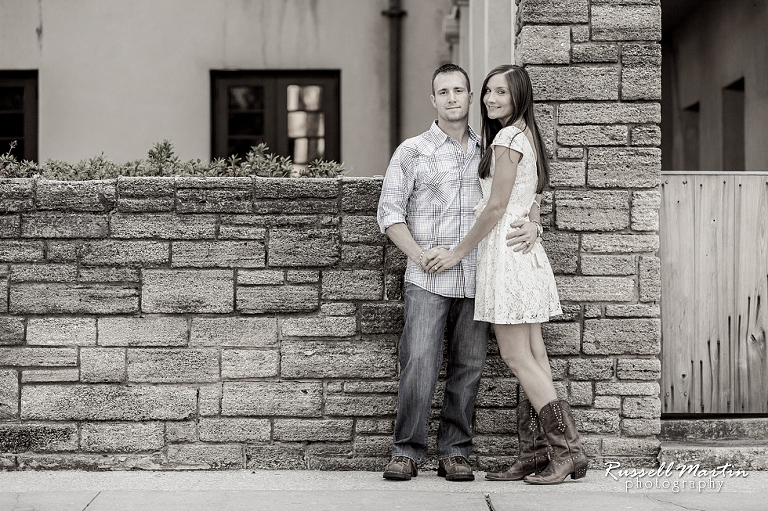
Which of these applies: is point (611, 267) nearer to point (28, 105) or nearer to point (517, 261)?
point (517, 261)

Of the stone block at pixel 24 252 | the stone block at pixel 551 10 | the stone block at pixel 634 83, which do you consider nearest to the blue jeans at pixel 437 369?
the stone block at pixel 634 83

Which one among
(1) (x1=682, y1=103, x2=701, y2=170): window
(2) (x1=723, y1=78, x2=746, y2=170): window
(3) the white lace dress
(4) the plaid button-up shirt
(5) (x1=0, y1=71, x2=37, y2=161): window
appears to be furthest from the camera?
(5) (x1=0, y1=71, x2=37, y2=161): window

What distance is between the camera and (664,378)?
16.0ft

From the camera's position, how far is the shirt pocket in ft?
14.3

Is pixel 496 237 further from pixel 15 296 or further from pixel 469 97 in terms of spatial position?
pixel 15 296

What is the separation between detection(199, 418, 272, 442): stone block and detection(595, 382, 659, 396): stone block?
1728 millimetres

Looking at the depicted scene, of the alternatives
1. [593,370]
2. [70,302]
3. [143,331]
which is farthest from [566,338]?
[70,302]

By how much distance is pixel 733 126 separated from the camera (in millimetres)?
7203

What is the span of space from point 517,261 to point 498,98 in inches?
30.2

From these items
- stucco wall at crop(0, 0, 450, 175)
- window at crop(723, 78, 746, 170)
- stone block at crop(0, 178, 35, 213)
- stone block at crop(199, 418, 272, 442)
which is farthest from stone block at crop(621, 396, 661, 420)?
stucco wall at crop(0, 0, 450, 175)

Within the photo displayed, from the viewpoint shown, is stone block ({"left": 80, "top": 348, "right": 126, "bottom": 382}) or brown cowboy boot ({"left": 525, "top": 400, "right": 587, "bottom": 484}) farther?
stone block ({"left": 80, "top": 348, "right": 126, "bottom": 382})

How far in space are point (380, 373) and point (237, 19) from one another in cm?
582

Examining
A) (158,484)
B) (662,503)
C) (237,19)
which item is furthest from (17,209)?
(237,19)

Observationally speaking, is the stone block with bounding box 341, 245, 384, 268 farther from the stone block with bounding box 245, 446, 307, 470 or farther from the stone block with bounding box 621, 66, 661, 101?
the stone block with bounding box 621, 66, 661, 101
